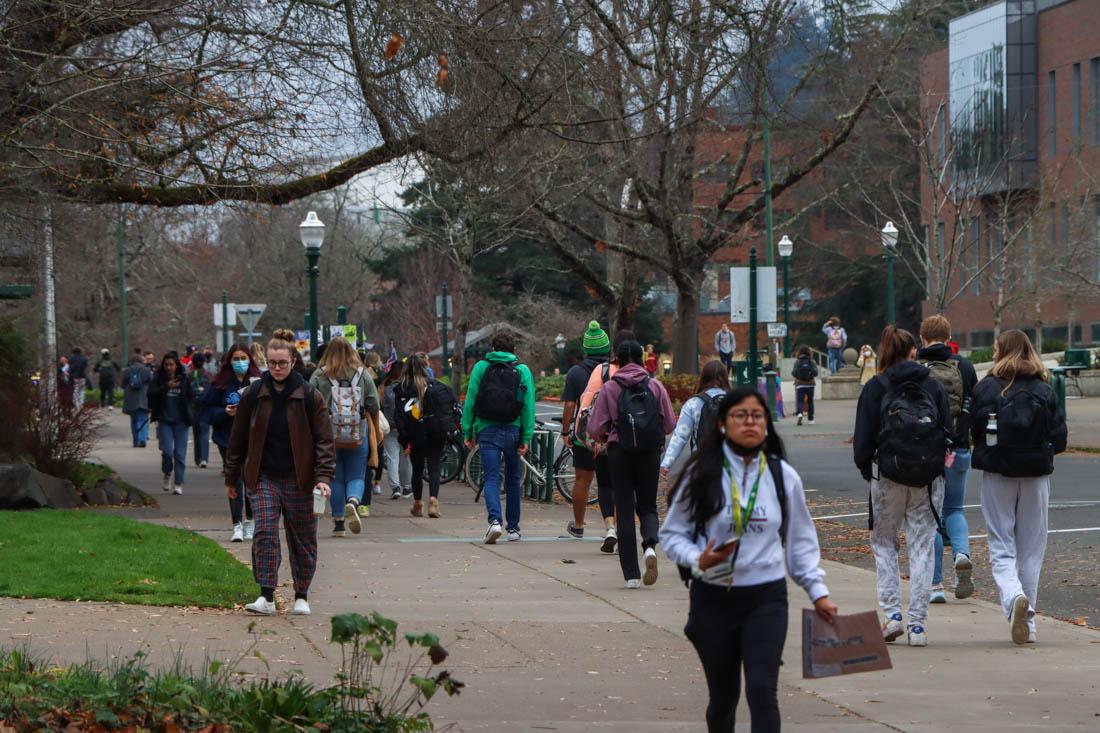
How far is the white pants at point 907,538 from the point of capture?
9102mm

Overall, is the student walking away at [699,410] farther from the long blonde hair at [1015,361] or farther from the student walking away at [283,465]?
the student walking away at [283,465]

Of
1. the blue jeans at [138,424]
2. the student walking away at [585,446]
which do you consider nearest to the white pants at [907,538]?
the student walking away at [585,446]

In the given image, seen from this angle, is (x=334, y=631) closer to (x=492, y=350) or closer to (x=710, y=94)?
(x=492, y=350)

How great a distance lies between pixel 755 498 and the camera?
5738 millimetres

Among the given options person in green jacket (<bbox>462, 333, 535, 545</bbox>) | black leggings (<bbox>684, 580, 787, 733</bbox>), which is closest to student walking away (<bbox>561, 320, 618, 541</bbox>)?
person in green jacket (<bbox>462, 333, 535, 545</bbox>)

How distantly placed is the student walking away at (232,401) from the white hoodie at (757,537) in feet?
27.9

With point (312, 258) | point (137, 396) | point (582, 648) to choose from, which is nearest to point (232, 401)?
point (582, 648)

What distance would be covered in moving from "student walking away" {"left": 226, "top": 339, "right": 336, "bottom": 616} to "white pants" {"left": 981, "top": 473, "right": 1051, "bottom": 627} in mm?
4047

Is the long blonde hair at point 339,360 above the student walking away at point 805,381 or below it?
above

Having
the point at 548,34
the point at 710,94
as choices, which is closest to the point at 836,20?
the point at 710,94

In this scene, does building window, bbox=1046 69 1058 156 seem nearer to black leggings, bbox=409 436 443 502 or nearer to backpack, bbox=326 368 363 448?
black leggings, bbox=409 436 443 502

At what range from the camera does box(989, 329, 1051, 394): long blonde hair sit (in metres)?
9.29

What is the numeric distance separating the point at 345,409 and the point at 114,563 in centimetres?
281

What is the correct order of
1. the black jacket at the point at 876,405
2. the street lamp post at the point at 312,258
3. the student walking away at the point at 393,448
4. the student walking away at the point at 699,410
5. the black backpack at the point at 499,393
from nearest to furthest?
the black jacket at the point at 876,405, the student walking away at the point at 699,410, the black backpack at the point at 499,393, the student walking away at the point at 393,448, the street lamp post at the point at 312,258
